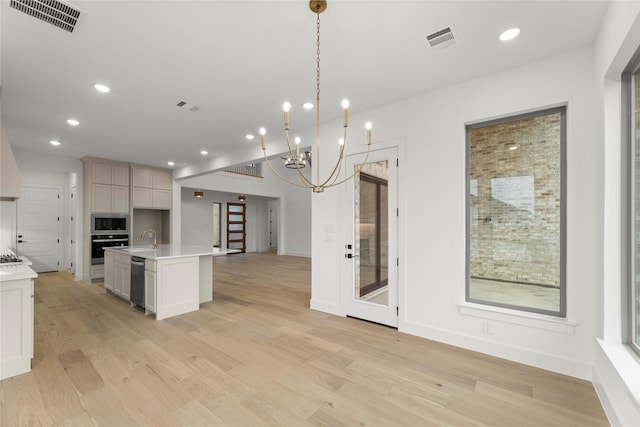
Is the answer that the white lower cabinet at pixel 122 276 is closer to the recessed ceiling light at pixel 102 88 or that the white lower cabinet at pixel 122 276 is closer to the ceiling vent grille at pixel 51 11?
the recessed ceiling light at pixel 102 88

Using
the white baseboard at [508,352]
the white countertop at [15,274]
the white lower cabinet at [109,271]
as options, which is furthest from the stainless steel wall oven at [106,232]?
the white baseboard at [508,352]

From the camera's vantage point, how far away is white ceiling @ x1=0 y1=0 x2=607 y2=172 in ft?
6.83

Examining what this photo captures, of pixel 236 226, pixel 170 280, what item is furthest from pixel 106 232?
pixel 236 226

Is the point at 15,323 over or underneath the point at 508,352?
over

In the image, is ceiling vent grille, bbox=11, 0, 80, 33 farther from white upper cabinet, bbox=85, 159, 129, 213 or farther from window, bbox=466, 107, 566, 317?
white upper cabinet, bbox=85, 159, 129, 213

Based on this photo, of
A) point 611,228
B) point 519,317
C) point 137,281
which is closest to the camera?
point 611,228

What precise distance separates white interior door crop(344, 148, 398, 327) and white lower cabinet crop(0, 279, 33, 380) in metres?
3.42

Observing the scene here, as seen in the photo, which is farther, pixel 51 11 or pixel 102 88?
pixel 102 88

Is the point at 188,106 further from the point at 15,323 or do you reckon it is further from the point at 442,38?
the point at 442,38

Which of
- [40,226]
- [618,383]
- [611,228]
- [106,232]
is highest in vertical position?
[611,228]

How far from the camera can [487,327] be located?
2963 mm

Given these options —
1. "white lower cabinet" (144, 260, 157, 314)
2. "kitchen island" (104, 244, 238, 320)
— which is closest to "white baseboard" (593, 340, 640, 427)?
"kitchen island" (104, 244, 238, 320)

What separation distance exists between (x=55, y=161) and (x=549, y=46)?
8978mm

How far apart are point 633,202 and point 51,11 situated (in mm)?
4389
